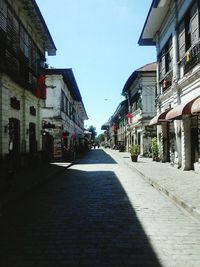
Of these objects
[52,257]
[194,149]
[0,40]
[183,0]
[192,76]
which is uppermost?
[183,0]

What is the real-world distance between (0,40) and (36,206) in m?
8.57

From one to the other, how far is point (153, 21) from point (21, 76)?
26.6ft

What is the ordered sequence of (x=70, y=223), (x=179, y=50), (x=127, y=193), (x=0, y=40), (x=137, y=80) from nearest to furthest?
(x=70, y=223), (x=127, y=193), (x=0, y=40), (x=179, y=50), (x=137, y=80)

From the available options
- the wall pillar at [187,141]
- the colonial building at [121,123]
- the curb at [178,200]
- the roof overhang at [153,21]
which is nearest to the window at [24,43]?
the roof overhang at [153,21]

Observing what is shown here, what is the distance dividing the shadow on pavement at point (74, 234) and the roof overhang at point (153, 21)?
12.0 meters

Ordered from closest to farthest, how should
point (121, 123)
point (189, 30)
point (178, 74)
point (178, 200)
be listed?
point (178, 200)
point (189, 30)
point (178, 74)
point (121, 123)

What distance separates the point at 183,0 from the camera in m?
A: 16.6

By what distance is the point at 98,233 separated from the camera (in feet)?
19.6

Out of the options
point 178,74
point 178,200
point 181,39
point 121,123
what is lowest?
point 178,200

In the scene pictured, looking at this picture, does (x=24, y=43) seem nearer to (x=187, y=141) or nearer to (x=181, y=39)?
(x=181, y=39)

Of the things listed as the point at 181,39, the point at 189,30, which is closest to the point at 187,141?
the point at 181,39

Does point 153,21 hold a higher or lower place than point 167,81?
higher

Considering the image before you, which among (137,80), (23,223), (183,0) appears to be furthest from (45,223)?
(137,80)

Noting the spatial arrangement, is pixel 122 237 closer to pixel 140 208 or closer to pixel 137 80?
pixel 140 208
